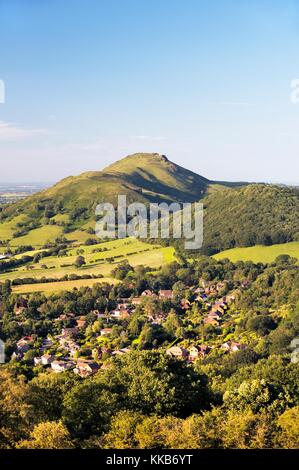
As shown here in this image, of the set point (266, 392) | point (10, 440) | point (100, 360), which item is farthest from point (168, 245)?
point (10, 440)

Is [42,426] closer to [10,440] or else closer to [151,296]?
[10,440]

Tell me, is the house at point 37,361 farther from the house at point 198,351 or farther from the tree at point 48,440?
the tree at point 48,440

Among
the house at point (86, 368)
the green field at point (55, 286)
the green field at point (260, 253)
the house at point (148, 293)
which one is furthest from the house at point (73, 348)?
the green field at point (260, 253)

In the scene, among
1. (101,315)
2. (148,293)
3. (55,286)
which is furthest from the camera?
(55,286)

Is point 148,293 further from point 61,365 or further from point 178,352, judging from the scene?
point 61,365

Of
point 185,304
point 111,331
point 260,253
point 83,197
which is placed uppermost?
point 83,197

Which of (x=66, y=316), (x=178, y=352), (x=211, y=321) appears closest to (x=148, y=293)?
(x=66, y=316)

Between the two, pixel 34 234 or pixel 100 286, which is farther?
pixel 34 234
